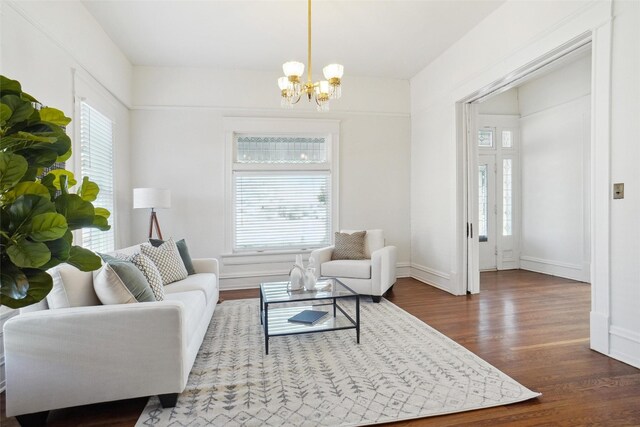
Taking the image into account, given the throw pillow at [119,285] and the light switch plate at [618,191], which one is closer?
the throw pillow at [119,285]

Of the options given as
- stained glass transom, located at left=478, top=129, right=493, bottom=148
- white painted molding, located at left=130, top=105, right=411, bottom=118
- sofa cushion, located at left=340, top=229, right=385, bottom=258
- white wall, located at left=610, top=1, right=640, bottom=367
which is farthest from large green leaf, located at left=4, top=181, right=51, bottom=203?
stained glass transom, located at left=478, top=129, right=493, bottom=148

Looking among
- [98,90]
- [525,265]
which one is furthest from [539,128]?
[98,90]

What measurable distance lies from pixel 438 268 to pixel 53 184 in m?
4.63

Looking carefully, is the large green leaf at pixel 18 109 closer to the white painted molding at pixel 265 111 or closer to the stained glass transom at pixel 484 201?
the white painted molding at pixel 265 111

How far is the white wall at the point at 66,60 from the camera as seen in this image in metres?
2.46

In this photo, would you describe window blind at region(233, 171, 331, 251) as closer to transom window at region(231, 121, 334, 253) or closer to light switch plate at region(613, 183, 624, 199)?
transom window at region(231, 121, 334, 253)

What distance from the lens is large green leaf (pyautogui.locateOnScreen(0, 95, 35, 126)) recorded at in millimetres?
1092

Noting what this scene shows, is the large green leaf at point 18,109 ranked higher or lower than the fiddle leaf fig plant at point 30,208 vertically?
higher

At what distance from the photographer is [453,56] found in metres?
4.52

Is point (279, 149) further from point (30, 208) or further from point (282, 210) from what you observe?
point (30, 208)

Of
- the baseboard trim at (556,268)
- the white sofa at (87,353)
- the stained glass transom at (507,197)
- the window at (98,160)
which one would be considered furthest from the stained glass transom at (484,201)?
the window at (98,160)

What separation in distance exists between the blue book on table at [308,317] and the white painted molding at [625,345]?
220 centimetres

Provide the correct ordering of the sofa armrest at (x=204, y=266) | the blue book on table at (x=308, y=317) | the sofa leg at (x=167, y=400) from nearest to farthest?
the sofa leg at (x=167, y=400) < the blue book on table at (x=308, y=317) < the sofa armrest at (x=204, y=266)

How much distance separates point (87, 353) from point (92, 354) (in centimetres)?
3
